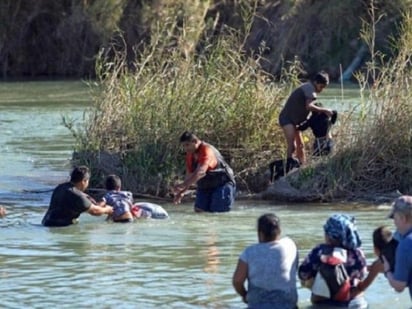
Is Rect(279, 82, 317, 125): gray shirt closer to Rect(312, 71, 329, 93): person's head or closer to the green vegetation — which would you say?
Rect(312, 71, 329, 93): person's head

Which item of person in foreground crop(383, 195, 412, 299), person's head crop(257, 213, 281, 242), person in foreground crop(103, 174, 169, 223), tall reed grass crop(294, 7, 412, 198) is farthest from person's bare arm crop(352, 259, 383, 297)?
tall reed grass crop(294, 7, 412, 198)

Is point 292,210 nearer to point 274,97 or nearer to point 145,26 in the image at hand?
point 274,97

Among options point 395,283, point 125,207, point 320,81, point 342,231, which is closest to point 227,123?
point 320,81

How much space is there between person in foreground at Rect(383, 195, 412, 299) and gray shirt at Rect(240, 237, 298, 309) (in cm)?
93

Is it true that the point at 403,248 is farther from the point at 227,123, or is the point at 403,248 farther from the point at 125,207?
the point at 227,123

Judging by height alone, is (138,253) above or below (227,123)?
below

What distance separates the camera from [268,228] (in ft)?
33.9

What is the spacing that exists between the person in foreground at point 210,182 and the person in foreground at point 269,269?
21.3ft

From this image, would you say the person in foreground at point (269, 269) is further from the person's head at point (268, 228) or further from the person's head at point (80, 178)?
the person's head at point (80, 178)

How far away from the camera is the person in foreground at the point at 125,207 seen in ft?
53.5

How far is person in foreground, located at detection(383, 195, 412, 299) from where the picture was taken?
378 inches

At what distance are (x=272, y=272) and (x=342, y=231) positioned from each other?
2.06 ft

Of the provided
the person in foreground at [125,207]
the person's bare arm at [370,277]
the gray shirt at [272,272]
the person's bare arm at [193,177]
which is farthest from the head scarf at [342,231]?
the person's bare arm at [193,177]

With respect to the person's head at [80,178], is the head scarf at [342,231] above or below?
above
